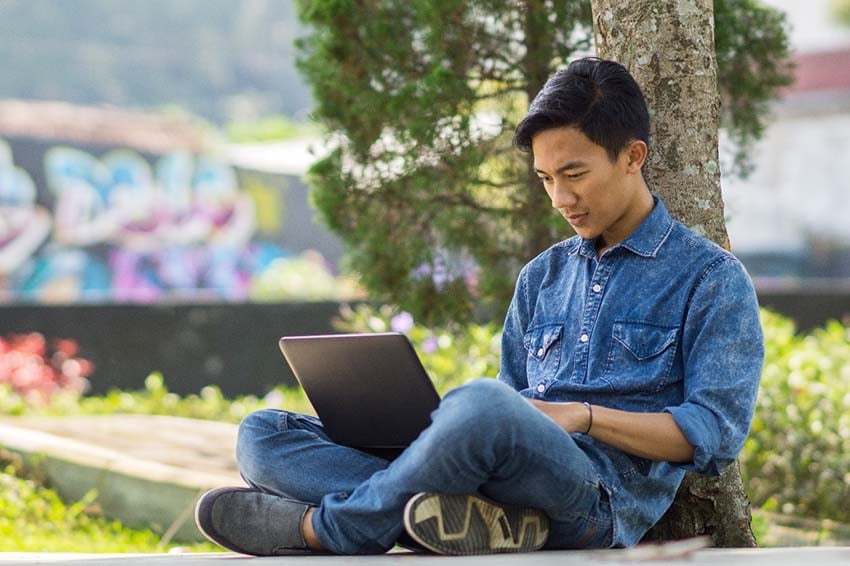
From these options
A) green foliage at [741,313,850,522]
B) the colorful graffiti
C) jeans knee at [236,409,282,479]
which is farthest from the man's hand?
the colorful graffiti

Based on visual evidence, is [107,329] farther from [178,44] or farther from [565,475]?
[178,44]

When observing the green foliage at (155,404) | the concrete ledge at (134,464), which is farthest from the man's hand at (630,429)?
the green foliage at (155,404)

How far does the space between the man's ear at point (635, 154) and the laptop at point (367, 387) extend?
28.1 inches

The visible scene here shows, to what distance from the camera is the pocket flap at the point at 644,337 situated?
117 inches

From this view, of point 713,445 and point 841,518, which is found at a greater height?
point 713,445

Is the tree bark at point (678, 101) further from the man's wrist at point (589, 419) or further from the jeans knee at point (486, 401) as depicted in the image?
the jeans knee at point (486, 401)

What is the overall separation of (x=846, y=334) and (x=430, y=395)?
19.5ft

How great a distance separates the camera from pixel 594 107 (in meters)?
3.02

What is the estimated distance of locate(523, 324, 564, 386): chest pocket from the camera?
3189mm

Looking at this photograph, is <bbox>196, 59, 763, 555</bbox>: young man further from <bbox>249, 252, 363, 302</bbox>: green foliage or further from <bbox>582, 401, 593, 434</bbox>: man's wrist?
<bbox>249, 252, 363, 302</bbox>: green foliage

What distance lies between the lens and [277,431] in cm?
328

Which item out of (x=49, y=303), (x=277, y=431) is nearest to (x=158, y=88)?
(x=49, y=303)

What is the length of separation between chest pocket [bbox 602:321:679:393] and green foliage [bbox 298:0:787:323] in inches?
71.2

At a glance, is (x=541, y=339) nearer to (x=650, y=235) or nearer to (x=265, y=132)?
(x=650, y=235)
